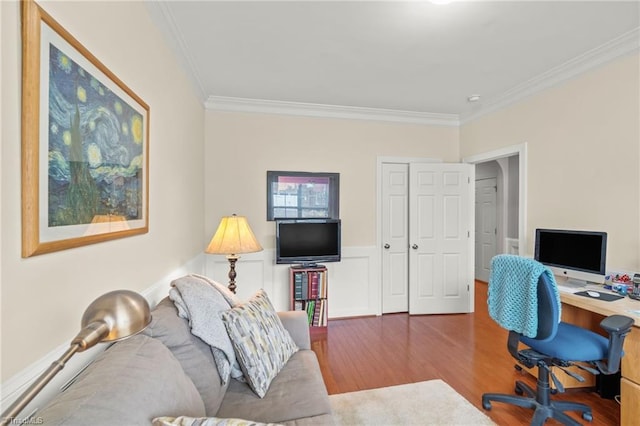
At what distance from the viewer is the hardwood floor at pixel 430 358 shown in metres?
2.17

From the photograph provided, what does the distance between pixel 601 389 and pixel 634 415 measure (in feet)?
1.93

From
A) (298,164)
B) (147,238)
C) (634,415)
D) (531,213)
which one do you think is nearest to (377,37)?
(298,164)

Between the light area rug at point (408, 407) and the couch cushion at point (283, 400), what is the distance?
0.54m

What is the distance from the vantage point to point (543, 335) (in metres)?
1.78

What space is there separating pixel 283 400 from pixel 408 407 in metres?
1.06

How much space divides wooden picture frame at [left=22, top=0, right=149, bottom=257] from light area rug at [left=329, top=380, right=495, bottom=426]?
68.4 inches

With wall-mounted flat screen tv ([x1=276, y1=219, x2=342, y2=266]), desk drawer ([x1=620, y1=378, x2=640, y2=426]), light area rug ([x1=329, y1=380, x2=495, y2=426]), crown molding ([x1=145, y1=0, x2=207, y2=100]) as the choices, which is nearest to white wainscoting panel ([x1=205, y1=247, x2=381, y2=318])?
wall-mounted flat screen tv ([x1=276, y1=219, x2=342, y2=266])

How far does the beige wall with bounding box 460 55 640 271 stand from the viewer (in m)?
2.24

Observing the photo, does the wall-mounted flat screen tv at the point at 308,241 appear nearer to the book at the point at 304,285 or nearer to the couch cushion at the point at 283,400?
the book at the point at 304,285

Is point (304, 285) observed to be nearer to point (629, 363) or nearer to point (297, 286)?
point (297, 286)

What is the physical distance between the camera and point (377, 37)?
2.22m

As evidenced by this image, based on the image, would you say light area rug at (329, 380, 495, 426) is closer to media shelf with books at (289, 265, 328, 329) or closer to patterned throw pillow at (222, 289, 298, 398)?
patterned throw pillow at (222, 289, 298, 398)

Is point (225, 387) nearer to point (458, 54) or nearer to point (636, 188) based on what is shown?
point (458, 54)

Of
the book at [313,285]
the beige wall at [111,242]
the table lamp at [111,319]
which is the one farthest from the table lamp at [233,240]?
the table lamp at [111,319]
